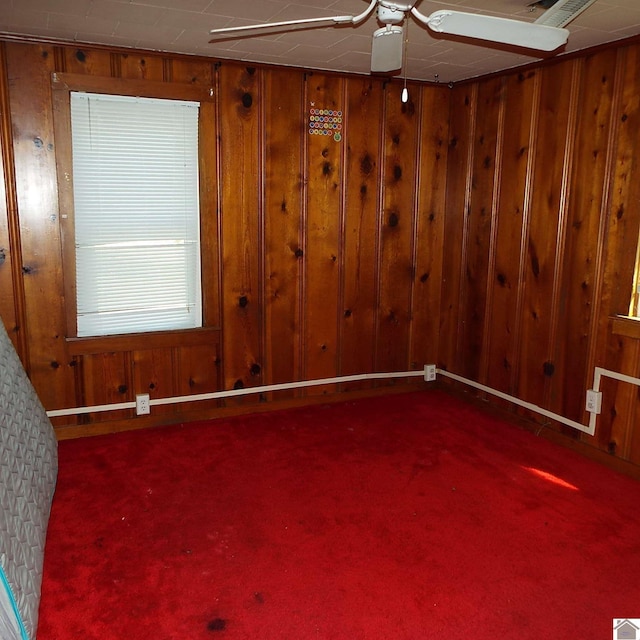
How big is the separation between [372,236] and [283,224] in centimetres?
70

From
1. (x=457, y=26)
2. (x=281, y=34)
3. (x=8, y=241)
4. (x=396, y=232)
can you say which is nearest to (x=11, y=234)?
(x=8, y=241)

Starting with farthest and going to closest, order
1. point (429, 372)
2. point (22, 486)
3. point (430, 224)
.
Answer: point (429, 372)
point (430, 224)
point (22, 486)

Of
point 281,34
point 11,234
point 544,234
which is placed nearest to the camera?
point 281,34

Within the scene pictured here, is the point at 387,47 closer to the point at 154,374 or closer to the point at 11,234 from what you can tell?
the point at 11,234

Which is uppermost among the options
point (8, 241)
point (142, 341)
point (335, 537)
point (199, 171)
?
point (199, 171)

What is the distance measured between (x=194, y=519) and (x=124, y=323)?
4.79ft

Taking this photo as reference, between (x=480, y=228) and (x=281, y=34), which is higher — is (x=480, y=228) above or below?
below

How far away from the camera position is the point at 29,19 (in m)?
2.92

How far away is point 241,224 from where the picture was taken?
12.9ft

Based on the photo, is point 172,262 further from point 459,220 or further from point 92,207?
point 459,220

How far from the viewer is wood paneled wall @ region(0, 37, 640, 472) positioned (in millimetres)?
3324

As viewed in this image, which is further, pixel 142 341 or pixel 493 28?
pixel 142 341

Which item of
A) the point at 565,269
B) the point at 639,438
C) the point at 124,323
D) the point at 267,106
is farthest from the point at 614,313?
the point at 124,323

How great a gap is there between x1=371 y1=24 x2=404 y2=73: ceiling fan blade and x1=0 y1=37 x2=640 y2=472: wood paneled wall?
5.60ft
